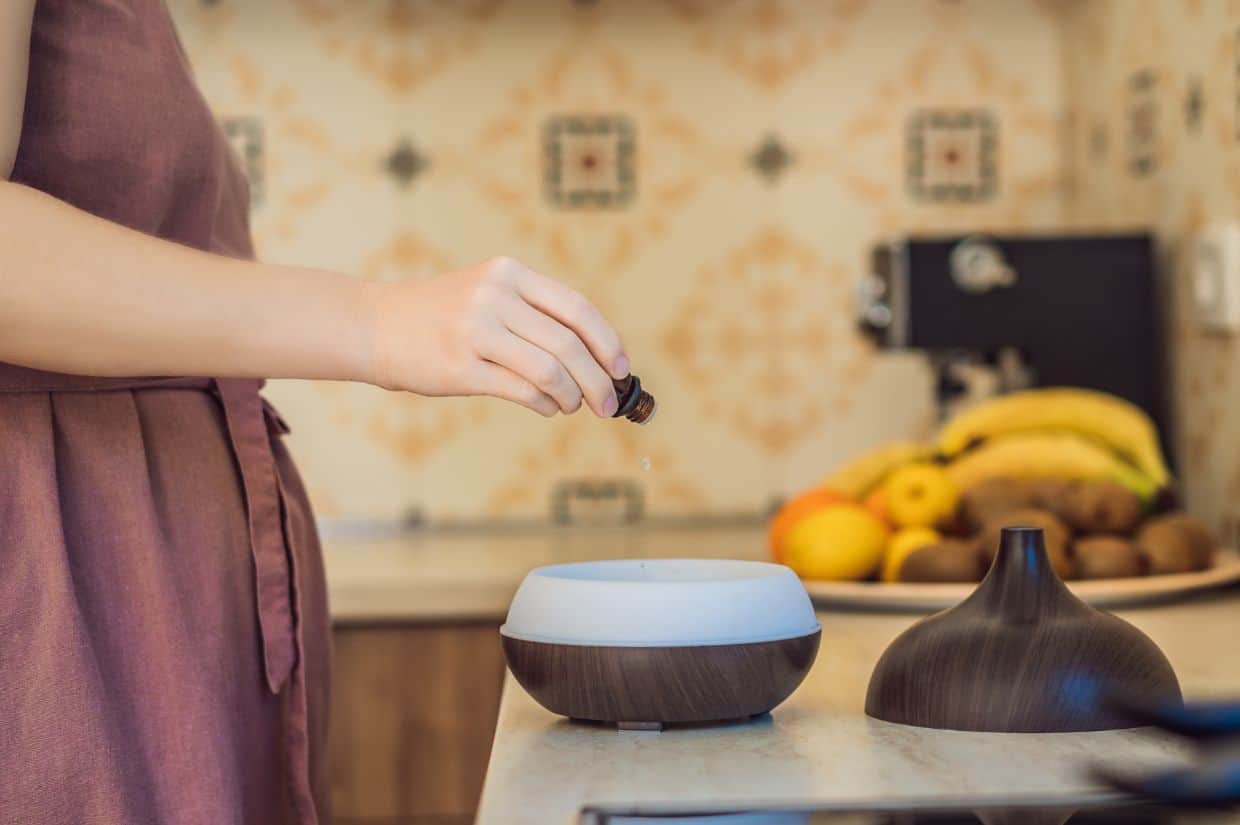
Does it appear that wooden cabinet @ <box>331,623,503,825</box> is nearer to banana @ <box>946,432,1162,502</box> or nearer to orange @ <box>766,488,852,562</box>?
orange @ <box>766,488,852,562</box>

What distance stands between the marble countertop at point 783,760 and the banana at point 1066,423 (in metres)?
0.67

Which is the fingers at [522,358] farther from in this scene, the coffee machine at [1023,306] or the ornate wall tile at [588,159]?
the ornate wall tile at [588,159]

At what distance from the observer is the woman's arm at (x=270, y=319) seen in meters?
0.67

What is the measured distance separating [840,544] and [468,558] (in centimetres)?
63

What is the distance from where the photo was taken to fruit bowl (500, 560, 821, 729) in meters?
0.72

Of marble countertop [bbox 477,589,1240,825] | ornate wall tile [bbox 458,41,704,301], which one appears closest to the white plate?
marble countertop [bbox 477,589,1240,825]

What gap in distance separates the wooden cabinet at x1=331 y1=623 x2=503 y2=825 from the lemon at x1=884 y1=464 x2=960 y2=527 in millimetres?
502

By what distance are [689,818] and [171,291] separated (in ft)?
1.15

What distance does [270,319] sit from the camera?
2.27 feet

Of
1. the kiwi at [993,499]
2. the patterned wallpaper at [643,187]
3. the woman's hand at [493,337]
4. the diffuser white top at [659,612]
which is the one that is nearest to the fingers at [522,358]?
the woman's hand at [493,337]

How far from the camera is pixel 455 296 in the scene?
680 millimetres

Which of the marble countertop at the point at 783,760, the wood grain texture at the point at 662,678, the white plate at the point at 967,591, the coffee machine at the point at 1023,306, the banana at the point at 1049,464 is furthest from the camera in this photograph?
the coffee machine at the point at 1023,306

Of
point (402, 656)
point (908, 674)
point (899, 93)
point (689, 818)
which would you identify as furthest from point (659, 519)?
point (689, 818)

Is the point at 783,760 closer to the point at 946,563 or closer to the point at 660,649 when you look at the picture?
the point at 660,649
